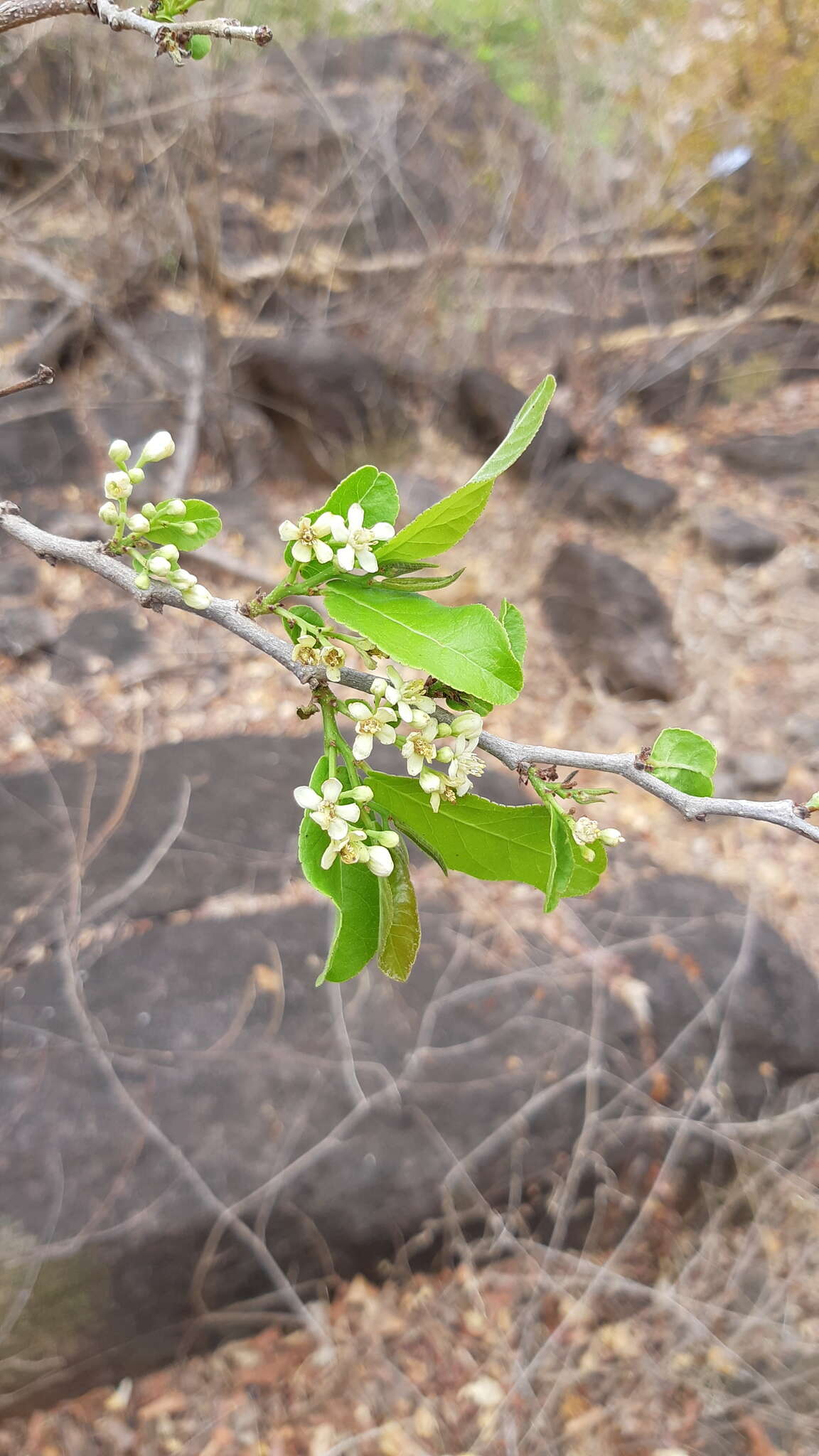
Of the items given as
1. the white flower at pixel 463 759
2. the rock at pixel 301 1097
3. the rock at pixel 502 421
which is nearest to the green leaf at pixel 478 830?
the white flower at pixel 463 759

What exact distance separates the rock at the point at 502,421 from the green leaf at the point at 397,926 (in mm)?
4494

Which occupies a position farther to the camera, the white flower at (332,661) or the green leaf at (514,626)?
the green leaf at (514,626)

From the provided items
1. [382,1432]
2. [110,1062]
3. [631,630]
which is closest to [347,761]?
[110,1062]

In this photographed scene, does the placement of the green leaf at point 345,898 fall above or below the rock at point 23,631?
below

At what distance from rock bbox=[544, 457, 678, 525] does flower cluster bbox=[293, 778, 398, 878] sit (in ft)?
15.0

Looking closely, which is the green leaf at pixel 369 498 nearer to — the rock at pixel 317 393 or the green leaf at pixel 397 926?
the green leaf at pixel 397 926

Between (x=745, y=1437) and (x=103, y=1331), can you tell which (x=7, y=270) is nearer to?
(x=103, y=1331)

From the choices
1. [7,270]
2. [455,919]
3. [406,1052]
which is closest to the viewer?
[406,1052]

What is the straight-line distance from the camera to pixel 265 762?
3.02 m

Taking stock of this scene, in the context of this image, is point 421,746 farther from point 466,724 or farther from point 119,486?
point 119,486

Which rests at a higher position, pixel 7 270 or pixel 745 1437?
pixel 7 270

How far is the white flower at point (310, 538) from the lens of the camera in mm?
646

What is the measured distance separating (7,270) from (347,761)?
5358 millimetres

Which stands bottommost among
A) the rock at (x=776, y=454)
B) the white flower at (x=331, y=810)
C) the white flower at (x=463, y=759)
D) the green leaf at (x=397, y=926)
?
the green leaf at (x=397, y=926)
